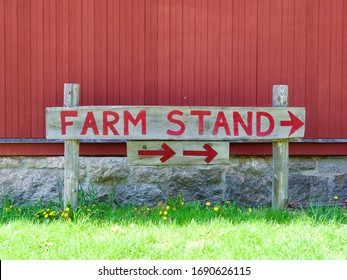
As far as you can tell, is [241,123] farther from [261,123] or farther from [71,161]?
[71,161]

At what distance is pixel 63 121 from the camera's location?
503cm

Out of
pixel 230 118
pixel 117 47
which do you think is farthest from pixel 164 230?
pixel 117 47

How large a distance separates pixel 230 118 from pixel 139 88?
1.23 metres

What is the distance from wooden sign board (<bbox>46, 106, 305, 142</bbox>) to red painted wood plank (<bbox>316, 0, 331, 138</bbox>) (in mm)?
930

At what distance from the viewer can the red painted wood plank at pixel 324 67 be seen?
5875 millimetres

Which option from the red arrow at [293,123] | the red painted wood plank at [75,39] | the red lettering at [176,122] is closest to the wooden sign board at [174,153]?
the red lettering at [176,122]

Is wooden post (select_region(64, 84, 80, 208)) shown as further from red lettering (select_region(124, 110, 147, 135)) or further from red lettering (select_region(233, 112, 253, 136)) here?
red lettering (select_region(233, 112, 253, 136))

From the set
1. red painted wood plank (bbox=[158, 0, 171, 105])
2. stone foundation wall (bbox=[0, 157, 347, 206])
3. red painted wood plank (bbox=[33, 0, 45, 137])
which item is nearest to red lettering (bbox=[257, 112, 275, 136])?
stone foundation wall (bbox=[0, 157, 347, 206])

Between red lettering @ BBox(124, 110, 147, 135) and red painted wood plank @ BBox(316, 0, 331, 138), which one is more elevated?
red painted wood plank @ BBox(316, 0, 331, 138)

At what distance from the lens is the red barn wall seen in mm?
5668

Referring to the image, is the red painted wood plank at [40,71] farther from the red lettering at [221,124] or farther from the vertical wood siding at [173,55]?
the red lettering at [221,124]

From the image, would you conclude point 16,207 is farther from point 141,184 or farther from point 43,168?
point 141,184

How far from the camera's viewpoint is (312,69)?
5883mm

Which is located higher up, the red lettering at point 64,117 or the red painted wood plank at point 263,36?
the red painted wood plank at point 263,36
